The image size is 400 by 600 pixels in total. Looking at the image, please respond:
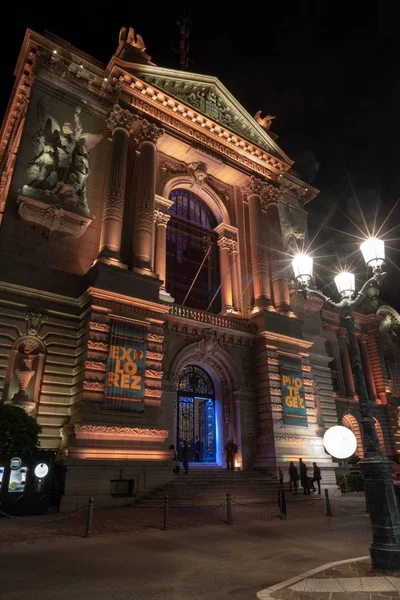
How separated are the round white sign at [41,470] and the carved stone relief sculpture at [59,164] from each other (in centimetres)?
1100

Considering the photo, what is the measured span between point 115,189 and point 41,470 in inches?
523

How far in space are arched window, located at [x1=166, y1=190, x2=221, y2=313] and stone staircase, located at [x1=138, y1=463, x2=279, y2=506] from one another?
871 centimetres

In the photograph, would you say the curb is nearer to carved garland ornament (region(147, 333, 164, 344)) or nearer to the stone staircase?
the stone staircase

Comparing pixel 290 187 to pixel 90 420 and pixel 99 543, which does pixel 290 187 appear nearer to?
pixel 90 420

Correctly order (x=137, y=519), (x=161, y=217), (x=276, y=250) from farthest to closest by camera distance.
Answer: (x=276, y=250), (x=161, y=217), (x=137, y=519)

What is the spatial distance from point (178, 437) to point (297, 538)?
10989 mm

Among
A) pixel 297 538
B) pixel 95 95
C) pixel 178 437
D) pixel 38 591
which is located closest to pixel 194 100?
pixel 95 95

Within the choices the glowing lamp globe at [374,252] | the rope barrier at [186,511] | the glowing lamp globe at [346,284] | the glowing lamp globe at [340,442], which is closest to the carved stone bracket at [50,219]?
the rope barrier at [186,511]

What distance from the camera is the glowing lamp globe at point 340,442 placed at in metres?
7.46

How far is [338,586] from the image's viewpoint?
17.7ft

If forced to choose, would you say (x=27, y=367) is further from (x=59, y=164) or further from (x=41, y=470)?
(x=59, y=164)

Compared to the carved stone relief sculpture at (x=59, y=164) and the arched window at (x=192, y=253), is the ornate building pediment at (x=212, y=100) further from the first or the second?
the carved stone relief sculpture at (x=59, y=164)

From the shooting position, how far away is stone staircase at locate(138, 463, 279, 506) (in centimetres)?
1461

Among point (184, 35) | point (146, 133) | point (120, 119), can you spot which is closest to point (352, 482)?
point (146, 133)
